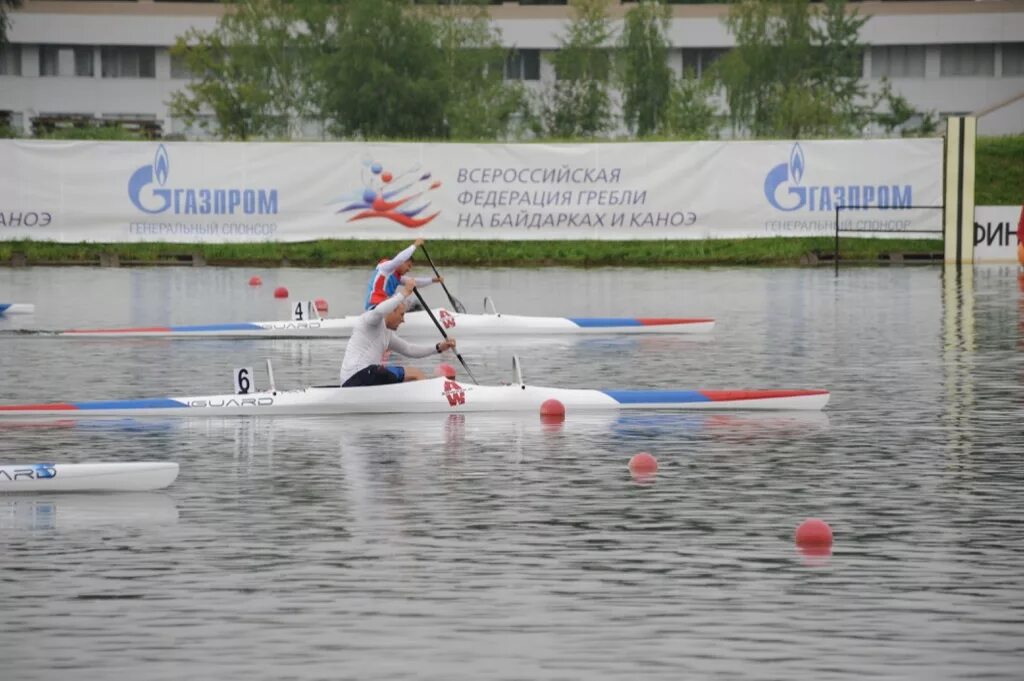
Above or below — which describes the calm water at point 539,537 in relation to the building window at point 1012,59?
below

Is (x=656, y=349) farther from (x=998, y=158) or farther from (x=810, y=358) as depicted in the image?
(x=998, y=158)

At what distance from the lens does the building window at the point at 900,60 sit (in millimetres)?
102438

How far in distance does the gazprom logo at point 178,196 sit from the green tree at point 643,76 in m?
45.2

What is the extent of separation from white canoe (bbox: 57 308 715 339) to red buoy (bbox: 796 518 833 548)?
15.7 metres

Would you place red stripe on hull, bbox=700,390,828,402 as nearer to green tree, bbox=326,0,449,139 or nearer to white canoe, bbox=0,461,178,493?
white canoe, bbox=0,461,178,493

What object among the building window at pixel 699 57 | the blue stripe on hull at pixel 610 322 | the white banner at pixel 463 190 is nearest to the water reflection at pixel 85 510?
the blue stripe on hull at pixel 610 322

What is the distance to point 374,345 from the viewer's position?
63.9 feet

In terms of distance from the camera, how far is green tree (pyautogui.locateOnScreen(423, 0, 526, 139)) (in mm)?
77125

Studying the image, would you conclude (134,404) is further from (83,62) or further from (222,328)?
(83,62)

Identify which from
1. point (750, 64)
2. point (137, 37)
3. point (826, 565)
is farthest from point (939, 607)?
point (137, 37)

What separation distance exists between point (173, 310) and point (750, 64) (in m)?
56.7

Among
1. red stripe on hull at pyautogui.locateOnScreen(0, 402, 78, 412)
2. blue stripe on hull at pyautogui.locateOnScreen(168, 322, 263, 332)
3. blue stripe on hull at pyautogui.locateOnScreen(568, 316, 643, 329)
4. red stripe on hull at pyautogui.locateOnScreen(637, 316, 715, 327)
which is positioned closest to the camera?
red stripe on hull at pyautogui.locateOnScreen(0, 402, 78, 412)

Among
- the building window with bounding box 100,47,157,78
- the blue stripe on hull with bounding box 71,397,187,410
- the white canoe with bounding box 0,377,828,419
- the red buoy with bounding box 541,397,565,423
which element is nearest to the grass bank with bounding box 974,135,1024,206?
the white canoe with bounding box 0,377,828,419

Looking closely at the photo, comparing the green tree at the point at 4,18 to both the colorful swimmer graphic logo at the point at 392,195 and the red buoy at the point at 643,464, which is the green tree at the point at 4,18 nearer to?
the colorful swimmer graphic logo at the point at 392,195
